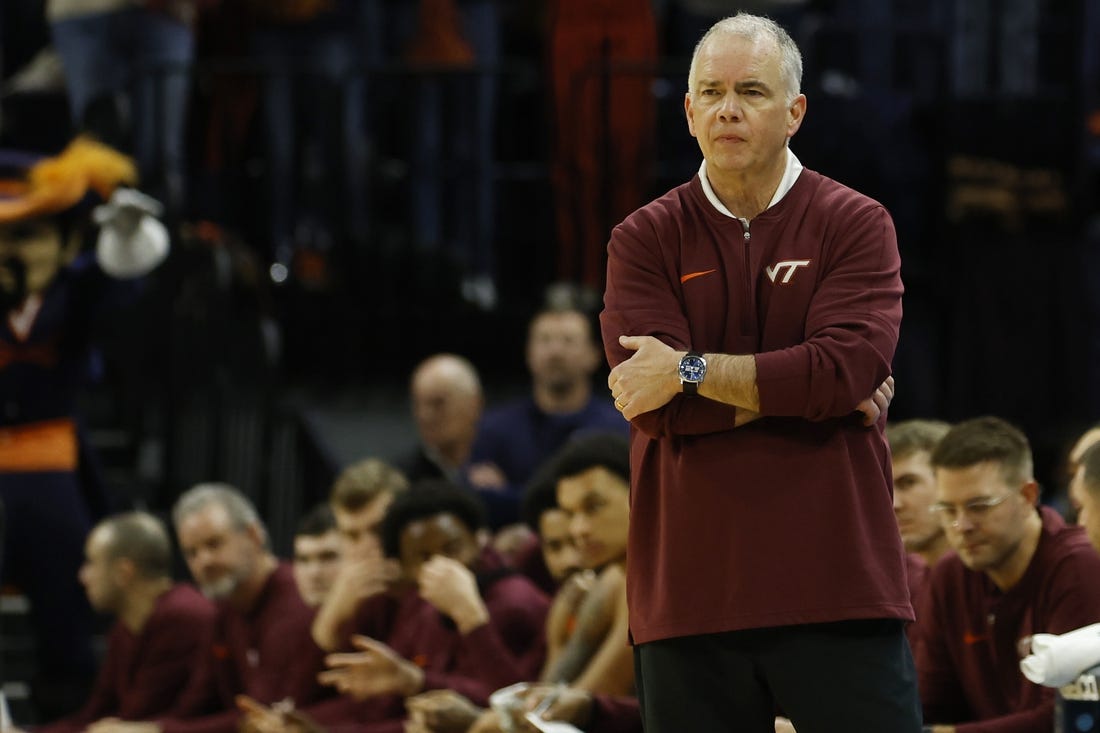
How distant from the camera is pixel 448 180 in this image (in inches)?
323

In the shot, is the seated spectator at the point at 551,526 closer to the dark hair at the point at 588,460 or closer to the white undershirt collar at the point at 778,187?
the dark hair at the point at 588,460

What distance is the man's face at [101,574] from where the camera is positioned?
6432 millimetres

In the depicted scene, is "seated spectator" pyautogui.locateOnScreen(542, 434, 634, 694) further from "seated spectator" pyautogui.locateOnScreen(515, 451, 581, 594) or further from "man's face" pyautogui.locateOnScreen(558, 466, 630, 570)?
"seated spectator" pyautogui.locateOnScreen(515, 451, 581, 594)

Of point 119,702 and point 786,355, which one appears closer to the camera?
point 786,355

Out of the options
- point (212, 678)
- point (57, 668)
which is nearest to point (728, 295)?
point (212, 678)

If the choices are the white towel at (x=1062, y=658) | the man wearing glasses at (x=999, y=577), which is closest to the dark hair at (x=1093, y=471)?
the man wearing glasses at (x=999, y=577)

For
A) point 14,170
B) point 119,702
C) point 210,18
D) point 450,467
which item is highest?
point 210,18

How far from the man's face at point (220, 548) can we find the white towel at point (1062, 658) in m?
3.33

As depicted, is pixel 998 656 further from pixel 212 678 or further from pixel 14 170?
pixel 14 170

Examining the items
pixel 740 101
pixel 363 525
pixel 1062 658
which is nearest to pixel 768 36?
pixel 740 101

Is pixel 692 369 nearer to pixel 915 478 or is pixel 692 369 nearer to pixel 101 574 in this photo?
pixel 915 478

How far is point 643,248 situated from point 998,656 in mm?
1612

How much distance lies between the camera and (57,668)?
22.1ft

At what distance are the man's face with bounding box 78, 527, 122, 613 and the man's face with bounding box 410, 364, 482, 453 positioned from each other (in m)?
1.17
